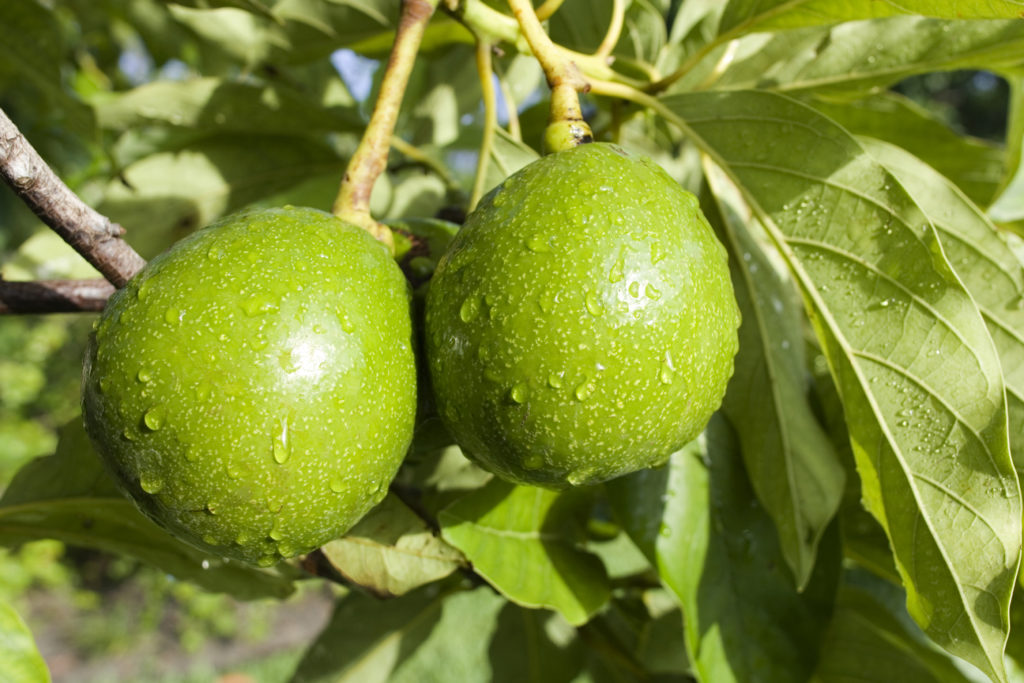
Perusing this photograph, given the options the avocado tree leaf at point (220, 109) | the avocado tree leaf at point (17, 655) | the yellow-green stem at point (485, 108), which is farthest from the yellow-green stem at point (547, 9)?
the avocado tree leaf at point (17, 655)

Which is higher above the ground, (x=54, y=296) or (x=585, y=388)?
(x=585, y=388)

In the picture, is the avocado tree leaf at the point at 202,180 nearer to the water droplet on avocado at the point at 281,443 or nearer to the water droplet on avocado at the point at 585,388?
the water droplet on avocado at the point at 281,443

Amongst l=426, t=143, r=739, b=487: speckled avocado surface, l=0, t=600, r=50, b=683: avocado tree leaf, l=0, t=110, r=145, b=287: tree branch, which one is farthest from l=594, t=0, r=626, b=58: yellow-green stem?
l=0, t=600, r=50, b=683: avocado tree leaf

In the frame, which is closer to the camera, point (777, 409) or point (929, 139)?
point (777, 409)

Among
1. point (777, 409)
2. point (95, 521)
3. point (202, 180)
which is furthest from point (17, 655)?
point (777, 409)

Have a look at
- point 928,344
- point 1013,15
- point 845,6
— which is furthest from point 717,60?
point 928,344

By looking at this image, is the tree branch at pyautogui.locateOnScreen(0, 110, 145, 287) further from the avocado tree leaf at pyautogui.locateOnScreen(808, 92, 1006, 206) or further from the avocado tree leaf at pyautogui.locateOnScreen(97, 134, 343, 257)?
the avocado tree leaf at pyautogui.locateOnScreen(808, 92, 1006, 206)

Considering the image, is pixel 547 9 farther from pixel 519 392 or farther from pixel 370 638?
pixel 370 638

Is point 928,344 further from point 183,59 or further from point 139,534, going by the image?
point 183,59

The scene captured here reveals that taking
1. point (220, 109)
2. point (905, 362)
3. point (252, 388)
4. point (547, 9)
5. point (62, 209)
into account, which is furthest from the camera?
point (220, 109)
